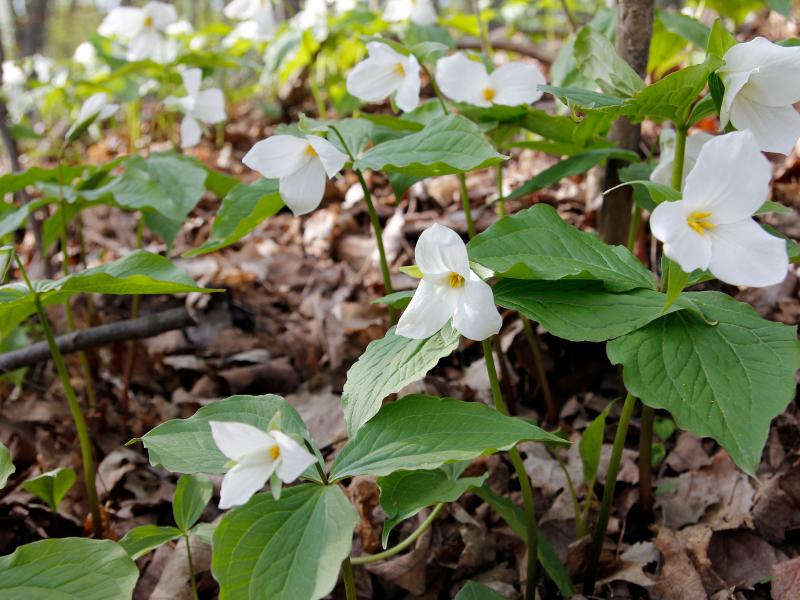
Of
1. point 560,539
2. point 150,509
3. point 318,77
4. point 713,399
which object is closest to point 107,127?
point 318,77

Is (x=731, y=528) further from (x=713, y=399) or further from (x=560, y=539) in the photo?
(x=713, y=399)

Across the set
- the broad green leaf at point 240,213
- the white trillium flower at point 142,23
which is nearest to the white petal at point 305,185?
the broad green leaf at point 240,213

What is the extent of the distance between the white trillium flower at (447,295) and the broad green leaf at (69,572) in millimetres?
569

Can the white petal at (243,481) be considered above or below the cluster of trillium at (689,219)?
below

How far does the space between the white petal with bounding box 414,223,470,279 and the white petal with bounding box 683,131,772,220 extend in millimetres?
332

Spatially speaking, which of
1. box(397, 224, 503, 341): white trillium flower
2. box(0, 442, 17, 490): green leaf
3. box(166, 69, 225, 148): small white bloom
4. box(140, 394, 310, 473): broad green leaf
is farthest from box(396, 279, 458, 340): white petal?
box(166, 69, 225, 148): small white bloom

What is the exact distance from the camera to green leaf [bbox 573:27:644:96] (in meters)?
1.33

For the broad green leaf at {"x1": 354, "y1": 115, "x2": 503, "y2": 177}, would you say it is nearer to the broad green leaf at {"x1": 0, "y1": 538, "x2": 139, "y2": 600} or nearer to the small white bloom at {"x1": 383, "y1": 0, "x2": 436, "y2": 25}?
the broad green leaf at {"x1": 0, "y1": 538, "x2": 139, "y2": 600}

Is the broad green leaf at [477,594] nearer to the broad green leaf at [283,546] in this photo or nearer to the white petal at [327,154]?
the broad green leaf at [283,546]

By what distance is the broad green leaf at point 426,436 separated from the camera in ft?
3.43

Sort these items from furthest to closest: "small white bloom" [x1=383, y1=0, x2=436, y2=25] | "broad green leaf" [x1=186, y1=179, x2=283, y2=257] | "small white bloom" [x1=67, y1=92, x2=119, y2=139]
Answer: "small white bloom" [x1=383, y1=0, x2=436, y2=25] → "small white bloom" [x1=67, y1=92, x2=119, y2=139] → "broad green leaf" [x1=186, y1=179, x2=283, y2=257]

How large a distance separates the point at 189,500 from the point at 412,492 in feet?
1.39

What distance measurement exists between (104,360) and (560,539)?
1.77 meters

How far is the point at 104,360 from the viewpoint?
257cm
